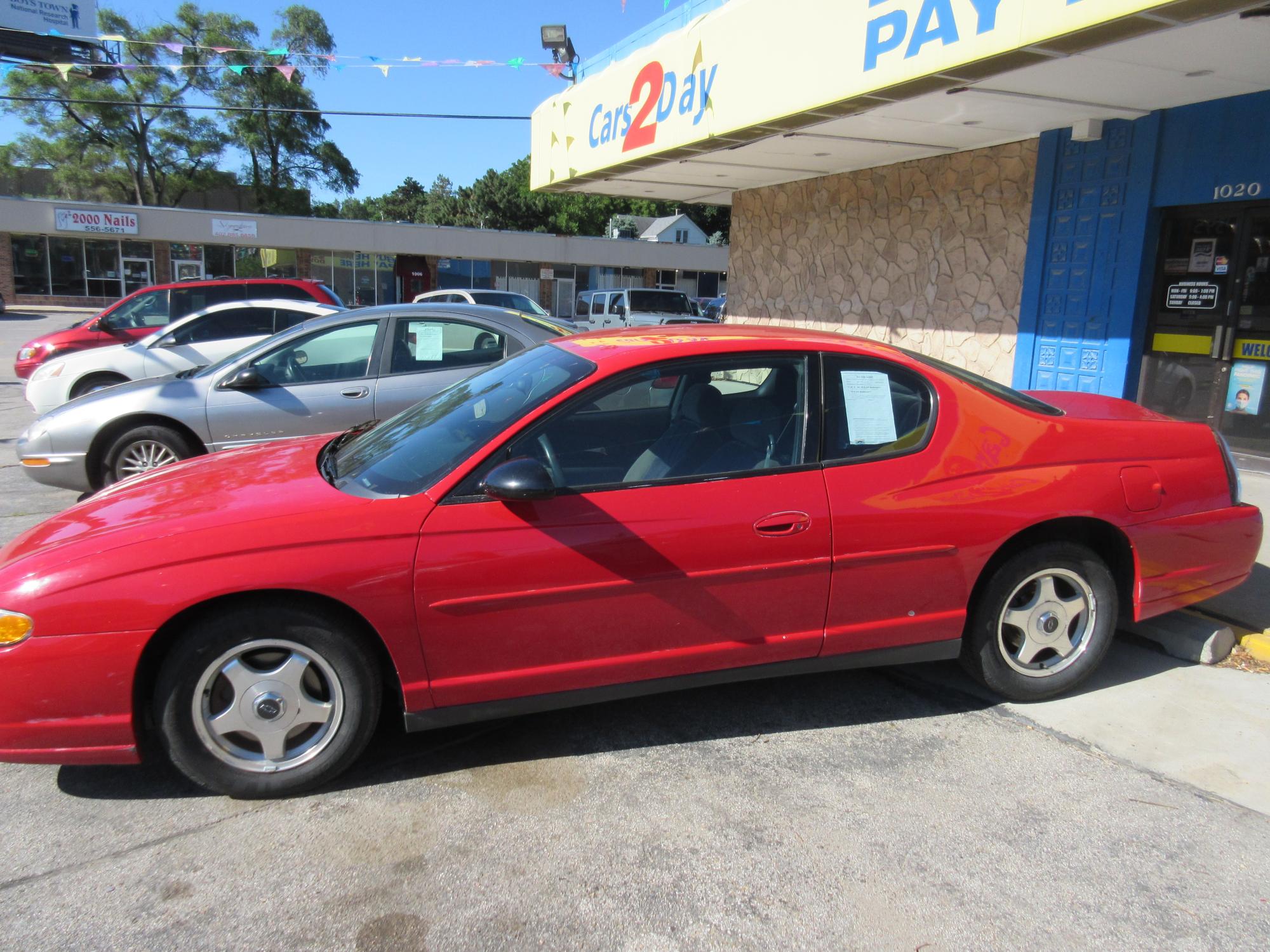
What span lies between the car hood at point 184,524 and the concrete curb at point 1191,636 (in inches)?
153

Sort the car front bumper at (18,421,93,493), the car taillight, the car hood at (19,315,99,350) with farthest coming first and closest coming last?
the car hood at (19,315,99,350) → the car front bumper at (18,421,93,493) → the car taillight

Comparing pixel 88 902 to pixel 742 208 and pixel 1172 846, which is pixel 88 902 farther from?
pixel 742 208

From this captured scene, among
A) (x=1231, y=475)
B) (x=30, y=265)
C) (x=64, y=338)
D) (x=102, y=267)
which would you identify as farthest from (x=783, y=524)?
(x=30, y=265)

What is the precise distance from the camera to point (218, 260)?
37531mm

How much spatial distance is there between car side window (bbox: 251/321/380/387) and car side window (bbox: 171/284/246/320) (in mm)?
7085

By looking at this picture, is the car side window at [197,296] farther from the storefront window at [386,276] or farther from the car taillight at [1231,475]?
the storefront window at [386,276]

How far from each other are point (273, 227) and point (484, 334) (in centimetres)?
3336

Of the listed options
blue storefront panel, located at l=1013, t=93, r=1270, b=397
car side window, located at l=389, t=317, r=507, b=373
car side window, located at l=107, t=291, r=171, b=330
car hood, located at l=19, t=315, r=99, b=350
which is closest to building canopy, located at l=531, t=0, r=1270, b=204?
blue storefront panel, located at l=1013, t=93, r=1270, b=397

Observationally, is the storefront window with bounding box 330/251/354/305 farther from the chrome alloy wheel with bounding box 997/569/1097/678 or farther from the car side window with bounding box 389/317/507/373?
the chrome alloy wheel with bounding box 997/569/1097/678

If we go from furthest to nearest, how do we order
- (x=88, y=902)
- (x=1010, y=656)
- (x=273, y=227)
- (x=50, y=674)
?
(x=273, y=227), (x=1010, y=656), (x=50, y=674), (x=88, y=902)

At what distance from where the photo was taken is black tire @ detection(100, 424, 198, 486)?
639 centimetres

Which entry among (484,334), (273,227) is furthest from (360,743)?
(273,227)

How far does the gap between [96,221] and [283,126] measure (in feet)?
65.4

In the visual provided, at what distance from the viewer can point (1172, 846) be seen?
2.91m
